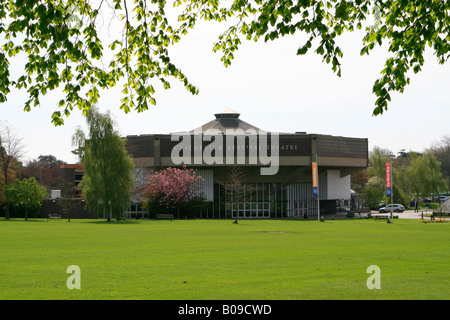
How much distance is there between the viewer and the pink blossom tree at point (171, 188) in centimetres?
7281

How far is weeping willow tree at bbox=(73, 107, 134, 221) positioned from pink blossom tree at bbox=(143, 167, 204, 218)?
13.5 metres

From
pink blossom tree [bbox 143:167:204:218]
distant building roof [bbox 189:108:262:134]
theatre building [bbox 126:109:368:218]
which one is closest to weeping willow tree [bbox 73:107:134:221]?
pink blossom tree [bbox 143:167:204:218]

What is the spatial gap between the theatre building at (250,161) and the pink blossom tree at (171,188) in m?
2.23

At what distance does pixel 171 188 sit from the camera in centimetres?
7275

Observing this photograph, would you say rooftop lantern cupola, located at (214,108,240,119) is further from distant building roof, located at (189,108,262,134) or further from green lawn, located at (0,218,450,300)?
green lawn, located at (0,218,450,300)

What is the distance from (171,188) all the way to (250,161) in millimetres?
10583
